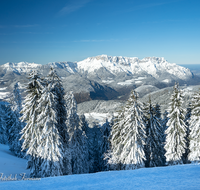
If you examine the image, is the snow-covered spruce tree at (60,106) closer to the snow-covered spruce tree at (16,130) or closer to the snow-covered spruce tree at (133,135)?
the snow-covered spruce tree at (133,135)

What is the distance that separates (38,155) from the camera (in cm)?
1473

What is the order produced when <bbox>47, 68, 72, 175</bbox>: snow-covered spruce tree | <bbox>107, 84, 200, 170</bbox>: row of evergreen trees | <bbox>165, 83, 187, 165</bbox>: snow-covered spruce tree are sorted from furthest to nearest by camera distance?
<bbox>165, 83, 187, 165</bbox>: snow-covered spruce tree → <bbox>107, 84, 200, 170</bbox>: row of evergreen trees → <bbox>47, 68, 72, 175</bbox>: snow-covered spruce tree

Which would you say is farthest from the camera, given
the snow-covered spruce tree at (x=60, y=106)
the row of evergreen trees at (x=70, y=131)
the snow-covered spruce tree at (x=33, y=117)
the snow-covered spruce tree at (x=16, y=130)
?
the snow-covered spruce tree at (x=16, y=130)

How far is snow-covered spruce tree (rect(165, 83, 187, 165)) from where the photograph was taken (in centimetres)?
1944

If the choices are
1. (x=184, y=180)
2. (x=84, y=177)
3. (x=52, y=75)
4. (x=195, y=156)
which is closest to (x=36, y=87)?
(x=52, y=75)

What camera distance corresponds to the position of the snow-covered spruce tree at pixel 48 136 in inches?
565

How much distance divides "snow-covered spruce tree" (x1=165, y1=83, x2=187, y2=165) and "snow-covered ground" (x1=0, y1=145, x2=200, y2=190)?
1341cm

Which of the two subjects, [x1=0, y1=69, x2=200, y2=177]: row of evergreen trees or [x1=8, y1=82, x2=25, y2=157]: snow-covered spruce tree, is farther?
[x1=8, y1=82, x2=25, y2=157]: snow-covered spruce tree

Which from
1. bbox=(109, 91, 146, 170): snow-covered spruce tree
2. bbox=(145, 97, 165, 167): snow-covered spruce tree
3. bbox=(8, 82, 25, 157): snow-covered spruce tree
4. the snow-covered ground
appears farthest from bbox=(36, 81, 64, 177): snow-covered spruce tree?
bbox=(8, 82, 25, 157): snow-covered spruce tree

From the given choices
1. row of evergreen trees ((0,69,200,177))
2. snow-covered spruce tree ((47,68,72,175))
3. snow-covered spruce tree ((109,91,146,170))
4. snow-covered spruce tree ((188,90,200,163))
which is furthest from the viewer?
snow-covered spruce tree ((188,90,200,163))

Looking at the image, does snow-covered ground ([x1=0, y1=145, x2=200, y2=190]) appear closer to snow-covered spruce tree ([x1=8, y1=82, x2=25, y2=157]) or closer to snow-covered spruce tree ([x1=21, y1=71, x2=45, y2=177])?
snow-covered spruce tree ([x1=21, y1=71, x2=45, y2=177])

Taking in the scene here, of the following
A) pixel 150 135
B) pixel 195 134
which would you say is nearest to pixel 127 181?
pixel 150 135

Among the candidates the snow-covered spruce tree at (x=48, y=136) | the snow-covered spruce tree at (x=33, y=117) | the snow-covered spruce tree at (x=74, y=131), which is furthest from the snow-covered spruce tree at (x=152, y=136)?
the snow-covered spruce tree at (x=33, y=117)

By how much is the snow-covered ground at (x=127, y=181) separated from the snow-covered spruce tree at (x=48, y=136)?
8.18 meters
